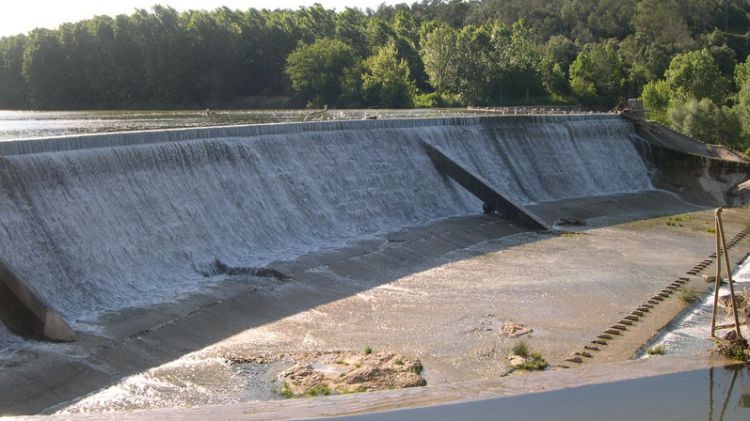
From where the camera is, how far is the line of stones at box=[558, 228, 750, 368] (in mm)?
16891

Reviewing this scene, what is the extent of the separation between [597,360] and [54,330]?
10086mm

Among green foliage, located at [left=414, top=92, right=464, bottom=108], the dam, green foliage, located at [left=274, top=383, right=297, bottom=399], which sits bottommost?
green foliage, located at [left=274, top=383, right=297, bottom=399]

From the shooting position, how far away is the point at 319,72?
74.7m

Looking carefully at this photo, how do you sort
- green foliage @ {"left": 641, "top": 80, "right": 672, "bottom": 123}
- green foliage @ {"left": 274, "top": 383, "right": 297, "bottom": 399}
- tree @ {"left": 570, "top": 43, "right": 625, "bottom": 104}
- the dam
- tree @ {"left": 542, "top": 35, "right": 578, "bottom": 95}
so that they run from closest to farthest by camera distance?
green foliage @ {"left": 274, "top": 383, "right": 297, "bottom": 399}, the dam, green foliage @ {"left": 641, "top": 80, "right": 672, "bottom": 123}, tree @ {"left": 570, "top": 43, "right": 625, "bottom": 104}, tree @ {"left": 542, "top": 35, "right": 578, "bottom": 95}

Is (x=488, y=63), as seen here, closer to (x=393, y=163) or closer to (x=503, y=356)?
(x=393, y=163)

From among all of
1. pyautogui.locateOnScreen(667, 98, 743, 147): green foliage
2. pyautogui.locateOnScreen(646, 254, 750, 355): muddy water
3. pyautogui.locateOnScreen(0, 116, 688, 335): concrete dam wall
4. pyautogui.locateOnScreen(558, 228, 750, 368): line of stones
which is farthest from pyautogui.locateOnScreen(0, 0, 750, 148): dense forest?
pyautogui.locateOnScreen(646, 254, 750, 355): muddy water

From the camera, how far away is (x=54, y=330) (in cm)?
1656

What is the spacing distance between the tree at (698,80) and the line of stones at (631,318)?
40139 mm

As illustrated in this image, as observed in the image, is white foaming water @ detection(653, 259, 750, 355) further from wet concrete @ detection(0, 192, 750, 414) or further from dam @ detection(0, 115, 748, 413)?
dam @ detection(0, 115, 748, 413)

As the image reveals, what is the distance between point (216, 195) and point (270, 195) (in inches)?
90.7

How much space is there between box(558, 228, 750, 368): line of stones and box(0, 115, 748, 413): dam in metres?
6.39

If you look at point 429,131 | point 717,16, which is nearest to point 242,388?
point 429,131

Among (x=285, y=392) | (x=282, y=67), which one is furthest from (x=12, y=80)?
(x=285, y=392)

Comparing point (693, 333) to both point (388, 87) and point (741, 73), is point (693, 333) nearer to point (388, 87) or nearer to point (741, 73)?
point (741, 73)
